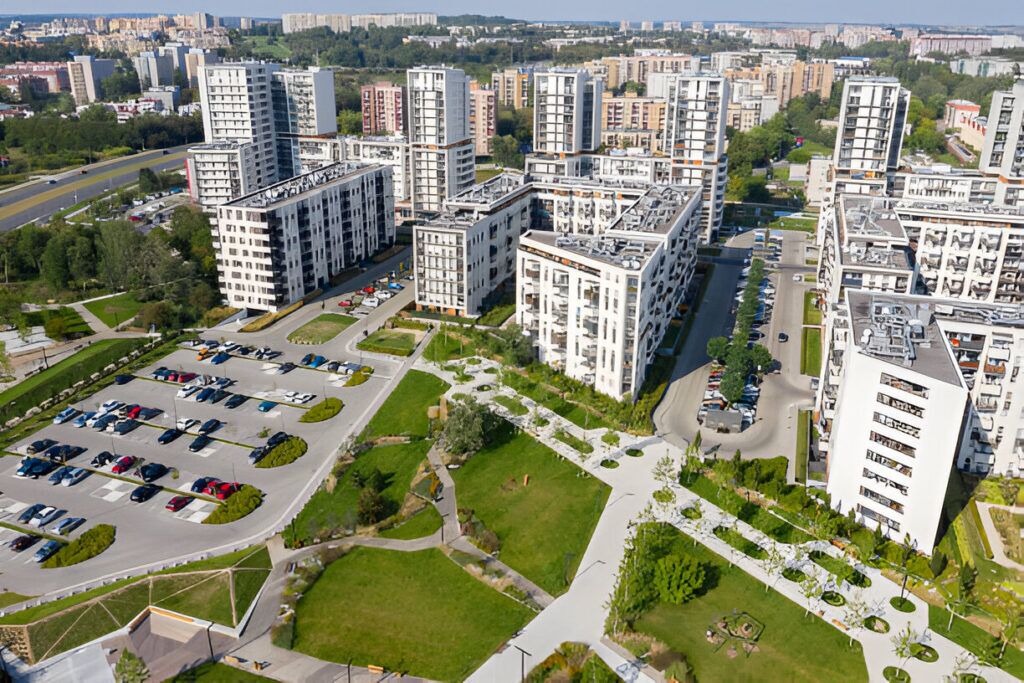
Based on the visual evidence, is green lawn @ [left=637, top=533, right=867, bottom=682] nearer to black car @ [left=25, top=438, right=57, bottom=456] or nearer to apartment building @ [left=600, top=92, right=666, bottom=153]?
black car @ [left=25, top=438, right=57, bottom=456]

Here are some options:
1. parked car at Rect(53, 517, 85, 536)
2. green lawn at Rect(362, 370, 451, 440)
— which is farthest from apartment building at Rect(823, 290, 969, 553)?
parked car at Rect(53, 517, 85, 536)

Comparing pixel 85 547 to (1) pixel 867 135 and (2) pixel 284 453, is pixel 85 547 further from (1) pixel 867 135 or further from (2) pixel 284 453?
(1) pixel 867 135

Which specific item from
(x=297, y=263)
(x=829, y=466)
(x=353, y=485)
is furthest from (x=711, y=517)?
(x=297, y=263)

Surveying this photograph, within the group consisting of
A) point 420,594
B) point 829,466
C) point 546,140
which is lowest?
point 420,594

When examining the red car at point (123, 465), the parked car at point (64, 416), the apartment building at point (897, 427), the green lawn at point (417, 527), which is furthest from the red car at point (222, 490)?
the apartment building at point (897, 427)

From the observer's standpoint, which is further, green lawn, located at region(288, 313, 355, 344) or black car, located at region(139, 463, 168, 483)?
green lawn, located at region(288, 313, 355, 344)

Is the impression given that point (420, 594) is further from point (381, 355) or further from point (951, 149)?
point (951, 149)

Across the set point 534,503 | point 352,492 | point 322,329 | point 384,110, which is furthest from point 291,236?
point 384,110
